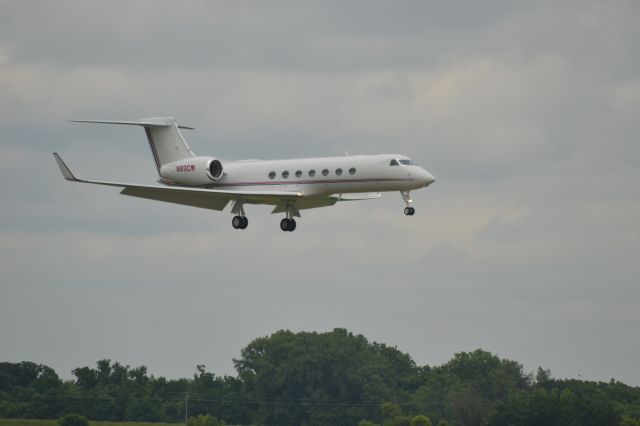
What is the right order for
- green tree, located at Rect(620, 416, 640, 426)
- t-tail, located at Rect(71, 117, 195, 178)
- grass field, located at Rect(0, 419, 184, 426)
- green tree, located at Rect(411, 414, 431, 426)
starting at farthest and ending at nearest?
green tree, located at Rect(411, 414, 431, 426)
grass field, located at Rect(0, 419, 184, 426)
green tree, located at Rect(620, 416, 640, 426)
t-tail, located at Rect(71, 117, 195, 178)

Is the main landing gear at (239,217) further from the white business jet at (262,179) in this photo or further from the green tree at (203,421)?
the green tree at (203,421)

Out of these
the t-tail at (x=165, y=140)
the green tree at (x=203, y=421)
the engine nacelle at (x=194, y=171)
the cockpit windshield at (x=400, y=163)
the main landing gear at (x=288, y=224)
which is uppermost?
the t-tail at (x=165, y=140)

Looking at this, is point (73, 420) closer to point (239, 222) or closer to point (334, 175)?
point (239, 222)

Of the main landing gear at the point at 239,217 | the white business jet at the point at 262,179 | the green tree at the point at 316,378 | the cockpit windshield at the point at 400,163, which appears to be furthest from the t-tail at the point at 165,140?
the green tree at the point at 316,378

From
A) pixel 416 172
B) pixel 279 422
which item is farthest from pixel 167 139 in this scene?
pixel 279 422

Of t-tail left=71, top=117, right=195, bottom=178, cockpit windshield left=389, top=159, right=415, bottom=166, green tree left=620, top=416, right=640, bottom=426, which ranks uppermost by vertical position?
t-tail left=71, top=117, right=195, bottom=178

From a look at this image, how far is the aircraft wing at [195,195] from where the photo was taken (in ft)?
198

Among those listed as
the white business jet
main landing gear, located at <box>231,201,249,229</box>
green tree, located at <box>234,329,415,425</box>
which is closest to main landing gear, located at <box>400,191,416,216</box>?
the white business jet

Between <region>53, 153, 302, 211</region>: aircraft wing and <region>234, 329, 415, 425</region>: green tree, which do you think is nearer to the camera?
<region>53, 153, 302, 211</region>: aircraft wing

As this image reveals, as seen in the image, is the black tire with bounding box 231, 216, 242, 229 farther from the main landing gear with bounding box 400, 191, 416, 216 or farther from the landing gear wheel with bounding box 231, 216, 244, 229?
the main landing gear with bounding box 400, 191, 416, 216

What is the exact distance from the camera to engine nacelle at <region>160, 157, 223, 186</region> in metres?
63.5

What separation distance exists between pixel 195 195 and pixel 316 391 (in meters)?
47.0

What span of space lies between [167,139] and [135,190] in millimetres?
4653

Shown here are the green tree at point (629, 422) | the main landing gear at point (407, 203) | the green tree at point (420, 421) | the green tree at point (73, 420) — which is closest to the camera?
the main landing gear at point (407, 203)
